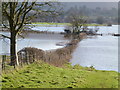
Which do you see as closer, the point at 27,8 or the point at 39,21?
the point at 27,8

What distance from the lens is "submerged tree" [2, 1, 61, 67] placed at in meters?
11.1

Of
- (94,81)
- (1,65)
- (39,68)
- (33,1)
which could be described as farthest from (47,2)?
(94,81)

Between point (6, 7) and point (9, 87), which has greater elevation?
point (6, 7)

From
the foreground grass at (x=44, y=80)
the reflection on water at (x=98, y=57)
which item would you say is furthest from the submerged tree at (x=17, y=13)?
the reflection on water at (x=98, y=57)

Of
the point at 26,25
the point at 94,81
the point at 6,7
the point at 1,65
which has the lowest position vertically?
the point at 94,81

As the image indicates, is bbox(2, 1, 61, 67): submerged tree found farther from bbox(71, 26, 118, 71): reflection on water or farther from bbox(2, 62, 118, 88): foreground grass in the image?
bbox(71, 26, 118, 71): reflection on water

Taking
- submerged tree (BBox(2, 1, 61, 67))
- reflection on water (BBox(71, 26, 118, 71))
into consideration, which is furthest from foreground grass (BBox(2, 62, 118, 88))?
reflection on water (BBox(71, 26, 118, 71))

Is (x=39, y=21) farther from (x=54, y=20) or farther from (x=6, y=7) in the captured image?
(x=6, y=7)

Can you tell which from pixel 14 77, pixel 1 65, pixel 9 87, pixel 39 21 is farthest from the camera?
pixel 39 21

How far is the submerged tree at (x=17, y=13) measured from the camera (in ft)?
36.5

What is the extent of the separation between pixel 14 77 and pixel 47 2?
552cm

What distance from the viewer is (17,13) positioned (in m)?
12.0

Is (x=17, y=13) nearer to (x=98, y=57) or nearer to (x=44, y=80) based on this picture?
(x=44, y=80)

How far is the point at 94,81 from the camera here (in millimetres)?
8914
